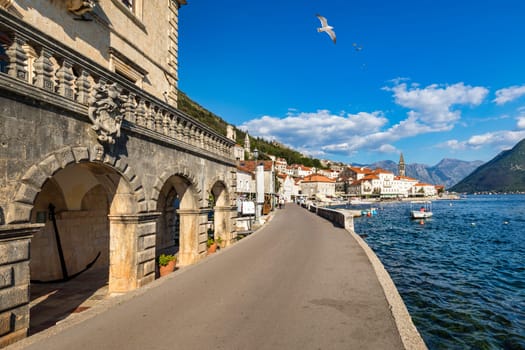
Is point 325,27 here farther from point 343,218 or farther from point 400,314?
point 343,218

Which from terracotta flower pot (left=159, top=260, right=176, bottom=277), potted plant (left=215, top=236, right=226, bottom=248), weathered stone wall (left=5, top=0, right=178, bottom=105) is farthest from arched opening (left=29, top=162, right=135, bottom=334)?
potted plant (left=215, top=236, right=226, bottom=248)

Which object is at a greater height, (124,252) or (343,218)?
(124,252)

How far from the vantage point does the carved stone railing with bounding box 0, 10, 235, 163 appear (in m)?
5.02

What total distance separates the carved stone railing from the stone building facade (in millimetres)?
23

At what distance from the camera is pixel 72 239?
10766 mm

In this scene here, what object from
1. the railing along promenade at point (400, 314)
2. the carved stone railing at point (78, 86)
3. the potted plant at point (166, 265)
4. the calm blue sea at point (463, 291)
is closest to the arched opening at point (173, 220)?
the potted plant at point (166, 265)

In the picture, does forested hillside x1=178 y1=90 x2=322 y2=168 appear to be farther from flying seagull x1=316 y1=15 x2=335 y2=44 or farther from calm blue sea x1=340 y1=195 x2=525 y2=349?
flying seagull x1=316 y1=15 x2=335 y2=44

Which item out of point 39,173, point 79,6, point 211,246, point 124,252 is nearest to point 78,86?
point 39,173

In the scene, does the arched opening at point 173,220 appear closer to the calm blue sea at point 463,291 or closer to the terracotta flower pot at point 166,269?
the terracotta flower pot at point 166,269

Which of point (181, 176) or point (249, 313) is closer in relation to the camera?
point (249, 313)

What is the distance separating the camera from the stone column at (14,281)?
15.6ft

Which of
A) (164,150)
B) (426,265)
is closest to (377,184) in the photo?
(426,265)

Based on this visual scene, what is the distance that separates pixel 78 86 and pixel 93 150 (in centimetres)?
134

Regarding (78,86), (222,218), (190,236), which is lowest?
(190,236)
